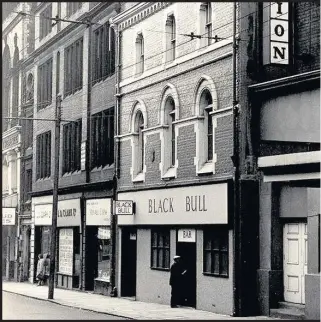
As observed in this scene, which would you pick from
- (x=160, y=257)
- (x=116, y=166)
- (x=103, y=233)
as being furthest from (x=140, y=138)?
(x=160, y=257)

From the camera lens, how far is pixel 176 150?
2653cm

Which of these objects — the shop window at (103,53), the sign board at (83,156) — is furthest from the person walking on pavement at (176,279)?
the sign board at (83,156)

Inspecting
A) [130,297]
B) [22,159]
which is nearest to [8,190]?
[22,159]

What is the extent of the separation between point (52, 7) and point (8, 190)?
36.5 ft

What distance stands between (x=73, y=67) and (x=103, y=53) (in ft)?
13.4

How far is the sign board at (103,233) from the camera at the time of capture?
31941 millimetres

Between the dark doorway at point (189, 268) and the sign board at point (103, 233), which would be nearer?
the dark doorway at point (189, 268)

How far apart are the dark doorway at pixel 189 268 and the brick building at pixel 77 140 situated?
6289mm

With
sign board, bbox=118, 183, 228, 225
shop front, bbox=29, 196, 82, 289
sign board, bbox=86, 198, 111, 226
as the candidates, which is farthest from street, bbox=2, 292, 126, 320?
shop front, bbox=29, 196, 82, 289

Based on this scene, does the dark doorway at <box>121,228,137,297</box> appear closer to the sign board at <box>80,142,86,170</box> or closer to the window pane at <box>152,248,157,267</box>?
the window pane at <box>152,248,157,267</box>

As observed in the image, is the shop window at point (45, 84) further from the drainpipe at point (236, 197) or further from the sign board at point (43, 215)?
the drainpipe at point (236, 197)

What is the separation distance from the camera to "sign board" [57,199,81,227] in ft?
116

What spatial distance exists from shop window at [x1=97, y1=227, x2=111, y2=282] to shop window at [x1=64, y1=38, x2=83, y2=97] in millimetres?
7265

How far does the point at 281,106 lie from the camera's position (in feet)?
72.4
